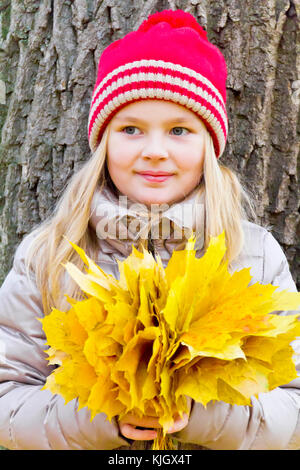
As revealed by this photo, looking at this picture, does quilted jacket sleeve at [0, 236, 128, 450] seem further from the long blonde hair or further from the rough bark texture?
the rough bark texture

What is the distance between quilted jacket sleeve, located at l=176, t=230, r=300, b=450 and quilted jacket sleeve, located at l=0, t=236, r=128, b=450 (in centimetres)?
25

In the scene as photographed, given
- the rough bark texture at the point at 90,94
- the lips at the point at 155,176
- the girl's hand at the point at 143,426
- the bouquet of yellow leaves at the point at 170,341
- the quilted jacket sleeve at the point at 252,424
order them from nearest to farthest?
the bouquet of yellow leaves at the point at 170,341
the girl's hand at the point at 143,426
the quilted jacket sleeve at the point at 252,424
the lips at the point at 155,176
the rough bark texture at the point at 90,94

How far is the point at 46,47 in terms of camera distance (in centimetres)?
220

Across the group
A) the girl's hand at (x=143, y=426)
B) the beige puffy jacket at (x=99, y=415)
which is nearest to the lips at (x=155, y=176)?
the beige puffy jacket at (x=99, y=415)

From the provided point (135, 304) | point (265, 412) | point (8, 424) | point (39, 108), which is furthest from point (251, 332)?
point (39, 108)

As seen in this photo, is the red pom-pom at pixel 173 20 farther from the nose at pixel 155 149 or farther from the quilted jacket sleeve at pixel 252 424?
the quilted jacket sleeve at pixel 252 424

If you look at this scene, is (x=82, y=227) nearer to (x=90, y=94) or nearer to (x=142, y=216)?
(x=142, y=216)

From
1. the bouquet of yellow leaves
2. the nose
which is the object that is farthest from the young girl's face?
the bouquet of yellow leaves

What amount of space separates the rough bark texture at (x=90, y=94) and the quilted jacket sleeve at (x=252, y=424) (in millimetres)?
703

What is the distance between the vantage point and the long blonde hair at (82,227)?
5.92ft

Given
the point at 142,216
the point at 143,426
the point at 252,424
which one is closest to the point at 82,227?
the point at 142,216

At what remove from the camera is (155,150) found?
5.64ft
